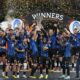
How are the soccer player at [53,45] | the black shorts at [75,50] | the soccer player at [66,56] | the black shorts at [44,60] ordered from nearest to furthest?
the soccer player at [66,56] < the black shorts at [44,60] < the soccer player at [53,45] < the black shorts at [75,50]

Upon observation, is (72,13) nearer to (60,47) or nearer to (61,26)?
(61,26)

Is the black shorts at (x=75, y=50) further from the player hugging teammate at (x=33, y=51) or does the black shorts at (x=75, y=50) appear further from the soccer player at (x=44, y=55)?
the soccer player at (x=44, y=55)

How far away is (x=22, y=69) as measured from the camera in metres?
16.7

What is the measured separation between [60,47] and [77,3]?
31.2 ft

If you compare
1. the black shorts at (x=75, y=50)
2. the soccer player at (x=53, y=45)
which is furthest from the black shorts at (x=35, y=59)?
the black shorts at (x=75, y=50)

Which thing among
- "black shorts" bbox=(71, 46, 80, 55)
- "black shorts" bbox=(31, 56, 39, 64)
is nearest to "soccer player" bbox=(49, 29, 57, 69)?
"black shorts" bbox=(31, 56, 39, 64)

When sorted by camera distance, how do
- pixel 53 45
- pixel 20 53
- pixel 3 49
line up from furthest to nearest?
pixel 53 45 → pixel 3 49 → pixel 20 53

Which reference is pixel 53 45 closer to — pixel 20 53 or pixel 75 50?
Answer: pixel 75 50

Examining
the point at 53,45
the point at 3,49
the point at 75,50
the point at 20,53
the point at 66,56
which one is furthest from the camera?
the point at 75,50

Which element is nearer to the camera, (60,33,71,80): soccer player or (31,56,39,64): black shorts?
(60,33,71,80): soccer player

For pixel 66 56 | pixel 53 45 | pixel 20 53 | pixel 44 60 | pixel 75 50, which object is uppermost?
pixel 53 45

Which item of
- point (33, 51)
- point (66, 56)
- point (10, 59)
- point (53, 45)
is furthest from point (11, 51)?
point (66, 56)

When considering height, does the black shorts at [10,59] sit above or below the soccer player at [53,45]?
below

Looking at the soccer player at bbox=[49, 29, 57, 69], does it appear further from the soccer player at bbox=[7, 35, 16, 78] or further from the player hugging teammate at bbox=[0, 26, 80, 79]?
the soccer player at bbox=[7, 35, 16, 78]
